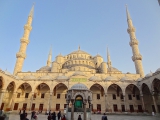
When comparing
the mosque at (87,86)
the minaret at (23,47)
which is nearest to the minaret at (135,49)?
the mosque at (87,86)

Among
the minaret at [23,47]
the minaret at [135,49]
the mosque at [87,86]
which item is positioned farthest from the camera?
the minaret at [135,49]

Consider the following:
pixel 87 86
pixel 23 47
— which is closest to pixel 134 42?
pixel 87 86

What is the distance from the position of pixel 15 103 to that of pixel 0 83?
5181 mm

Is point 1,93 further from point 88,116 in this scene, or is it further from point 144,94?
point 144,94

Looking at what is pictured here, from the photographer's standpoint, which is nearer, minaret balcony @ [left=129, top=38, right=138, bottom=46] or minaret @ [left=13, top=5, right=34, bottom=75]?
minaret @ [left=13, top=5, right=34, bottom=75]

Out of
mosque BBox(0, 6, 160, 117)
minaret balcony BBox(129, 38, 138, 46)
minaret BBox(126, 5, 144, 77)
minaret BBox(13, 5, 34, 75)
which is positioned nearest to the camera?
mosque BBox(0, 6, 160, 117)

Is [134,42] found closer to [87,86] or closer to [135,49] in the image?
[135,49]

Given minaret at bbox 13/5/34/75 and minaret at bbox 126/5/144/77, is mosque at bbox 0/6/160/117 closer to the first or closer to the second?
minaret at bbox 13/5/34/75

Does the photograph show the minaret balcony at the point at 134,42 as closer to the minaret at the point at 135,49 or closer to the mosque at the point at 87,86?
the minaret at the point at 135,49

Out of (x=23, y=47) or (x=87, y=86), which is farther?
(x=23, y=47)

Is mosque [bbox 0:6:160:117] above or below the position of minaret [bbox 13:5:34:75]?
below

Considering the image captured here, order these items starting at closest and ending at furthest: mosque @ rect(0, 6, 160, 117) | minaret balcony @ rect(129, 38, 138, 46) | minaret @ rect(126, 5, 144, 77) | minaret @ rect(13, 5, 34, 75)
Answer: mosque @ rect(0, 6, 160, 117), minaret @ rect(13, 5, 34, 75), minaret @ rect(126, 5, 144, 77), minaret balcony @ rect(129, 38, 138, 46)

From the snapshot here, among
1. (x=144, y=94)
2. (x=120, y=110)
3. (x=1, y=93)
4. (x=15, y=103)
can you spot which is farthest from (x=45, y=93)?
(x=144, y=94)

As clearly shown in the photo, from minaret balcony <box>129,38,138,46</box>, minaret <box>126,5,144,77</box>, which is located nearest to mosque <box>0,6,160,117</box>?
minaret <box>126,5,144,77</box>
